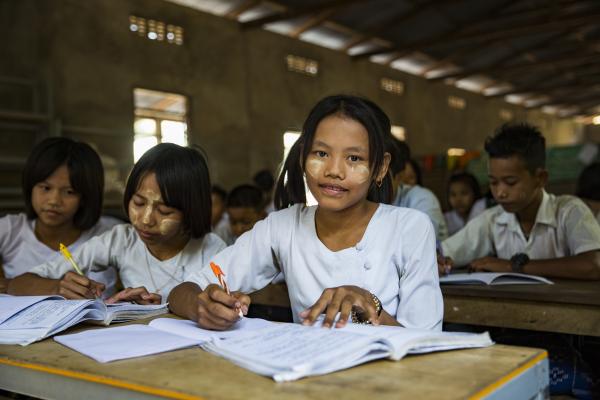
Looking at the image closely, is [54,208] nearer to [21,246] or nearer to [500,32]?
[21,246]

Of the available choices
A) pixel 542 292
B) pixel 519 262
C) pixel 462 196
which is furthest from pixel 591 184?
pixel 542 292

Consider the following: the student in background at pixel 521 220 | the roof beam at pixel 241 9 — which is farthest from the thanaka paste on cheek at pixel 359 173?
the roof beam at pixel 241 9

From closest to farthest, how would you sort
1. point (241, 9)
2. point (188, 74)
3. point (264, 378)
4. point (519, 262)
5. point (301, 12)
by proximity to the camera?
1. point (264, 378)
2. point (519, 262)
3. point (188, 74)
4. point (301, 12)
5. point (241, 9)

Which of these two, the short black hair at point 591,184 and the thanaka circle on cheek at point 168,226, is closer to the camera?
the thanaka circle on cheek at point 168,226

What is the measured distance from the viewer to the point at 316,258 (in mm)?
1364

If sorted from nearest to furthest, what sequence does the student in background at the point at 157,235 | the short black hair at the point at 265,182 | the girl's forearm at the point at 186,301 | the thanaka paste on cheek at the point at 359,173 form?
the girl's forearm at the point at 186,301 → the thanaka paste on cheek at the point at 359,173 → the student in background at the point at 157,235 → the short black hair at the point at 265,182

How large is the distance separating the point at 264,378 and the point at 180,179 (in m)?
1.05

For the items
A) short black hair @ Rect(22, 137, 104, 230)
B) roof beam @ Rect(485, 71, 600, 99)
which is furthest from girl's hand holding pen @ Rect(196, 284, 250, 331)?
roof beam @ Rect(485, 71, 600, 99)

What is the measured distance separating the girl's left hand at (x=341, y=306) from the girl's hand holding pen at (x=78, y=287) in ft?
2.29

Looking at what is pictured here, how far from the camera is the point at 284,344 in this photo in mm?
871

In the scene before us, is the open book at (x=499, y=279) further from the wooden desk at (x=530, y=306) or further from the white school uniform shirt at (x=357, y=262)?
the white school uniform shirt at (x=357, y=262)

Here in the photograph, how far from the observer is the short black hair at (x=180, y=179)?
5.67 ft

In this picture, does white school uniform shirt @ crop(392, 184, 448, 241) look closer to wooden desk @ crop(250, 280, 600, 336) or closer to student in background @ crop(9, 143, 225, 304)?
wooden desk @ crop(250, 280, 600, 336)

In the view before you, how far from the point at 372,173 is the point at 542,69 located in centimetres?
1411
